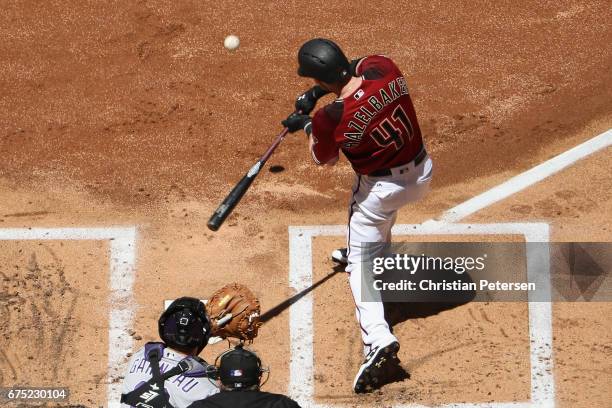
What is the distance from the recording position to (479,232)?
27.8 ft

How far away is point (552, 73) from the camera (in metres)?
10.2

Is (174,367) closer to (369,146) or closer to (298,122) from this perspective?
(369,146)

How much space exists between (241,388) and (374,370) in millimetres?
2496

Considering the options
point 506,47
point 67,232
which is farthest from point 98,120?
point 506,47

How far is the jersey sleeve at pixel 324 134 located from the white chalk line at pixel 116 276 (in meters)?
1.98

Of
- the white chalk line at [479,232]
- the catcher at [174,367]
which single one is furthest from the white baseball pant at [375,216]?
the catcher at [174,367]

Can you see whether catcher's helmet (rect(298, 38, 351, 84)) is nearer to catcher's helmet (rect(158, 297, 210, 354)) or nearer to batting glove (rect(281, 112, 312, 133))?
batting glove (rect(281, 112, 312, 133))

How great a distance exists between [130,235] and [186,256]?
54 centimetres

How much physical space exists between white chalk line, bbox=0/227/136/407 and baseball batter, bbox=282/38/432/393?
1.77m

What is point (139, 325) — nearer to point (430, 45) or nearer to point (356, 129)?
point (356, 129)

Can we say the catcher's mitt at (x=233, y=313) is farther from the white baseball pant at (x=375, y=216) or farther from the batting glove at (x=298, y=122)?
the batting glove at (x=298, y=122)

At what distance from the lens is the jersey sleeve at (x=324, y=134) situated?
6.92 metres

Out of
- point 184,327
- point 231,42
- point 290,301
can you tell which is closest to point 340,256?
point 290,301

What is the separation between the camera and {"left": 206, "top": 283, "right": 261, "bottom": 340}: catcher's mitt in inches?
280
